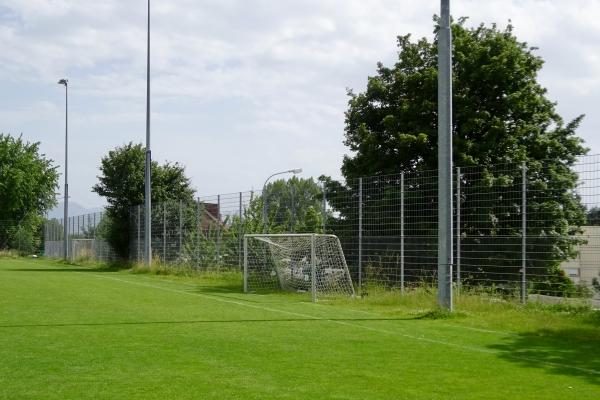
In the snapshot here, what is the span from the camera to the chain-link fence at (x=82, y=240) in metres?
42.9

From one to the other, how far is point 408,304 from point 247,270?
6.13m

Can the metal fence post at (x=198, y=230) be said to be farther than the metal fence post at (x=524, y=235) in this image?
Yes

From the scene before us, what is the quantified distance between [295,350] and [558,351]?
138 inches

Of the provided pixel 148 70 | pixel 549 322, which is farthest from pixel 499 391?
pixel 148 70

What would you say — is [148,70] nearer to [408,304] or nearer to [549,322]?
[408,304]

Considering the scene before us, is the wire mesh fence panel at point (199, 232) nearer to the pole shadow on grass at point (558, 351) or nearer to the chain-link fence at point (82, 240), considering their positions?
the chain-link fence at point (82, 240)

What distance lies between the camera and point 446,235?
14508 mm

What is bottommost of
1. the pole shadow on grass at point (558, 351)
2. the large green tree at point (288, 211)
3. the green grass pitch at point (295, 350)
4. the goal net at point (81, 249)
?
the pole shadow on grass at point (558, 351)

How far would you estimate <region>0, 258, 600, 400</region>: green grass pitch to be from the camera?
25.1 ft

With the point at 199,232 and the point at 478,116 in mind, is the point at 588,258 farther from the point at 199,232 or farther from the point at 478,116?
the point at 199,232

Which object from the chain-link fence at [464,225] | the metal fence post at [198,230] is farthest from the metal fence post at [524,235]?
the metal fence post at [198,230]

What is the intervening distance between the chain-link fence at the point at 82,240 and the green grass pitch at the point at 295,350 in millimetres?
26258

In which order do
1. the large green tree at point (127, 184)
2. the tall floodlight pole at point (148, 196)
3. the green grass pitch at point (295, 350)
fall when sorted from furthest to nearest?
the large green tree at point (127, 184)
the tall floodlight pole at point (148, 196)
the green grass pitch at point (295, 350)

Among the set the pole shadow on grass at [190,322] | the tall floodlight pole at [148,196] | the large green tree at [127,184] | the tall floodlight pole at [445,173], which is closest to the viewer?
the pole shadow on grass at [190,322]
